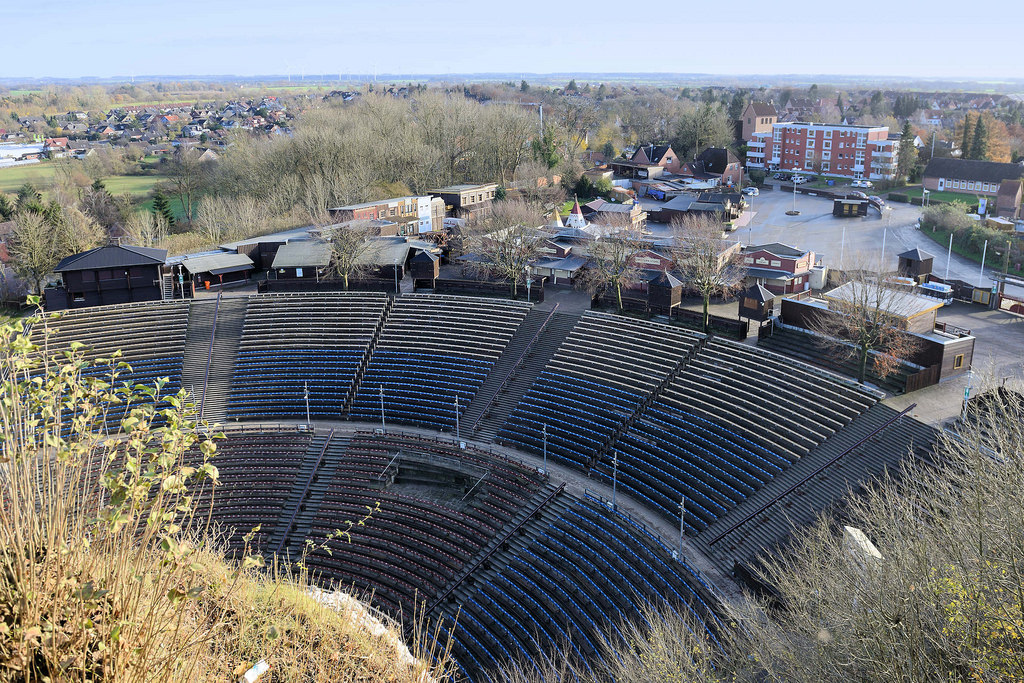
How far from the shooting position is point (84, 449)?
7531mm

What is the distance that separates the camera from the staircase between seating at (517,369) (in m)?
36.5

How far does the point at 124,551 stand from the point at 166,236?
5877 centimetres

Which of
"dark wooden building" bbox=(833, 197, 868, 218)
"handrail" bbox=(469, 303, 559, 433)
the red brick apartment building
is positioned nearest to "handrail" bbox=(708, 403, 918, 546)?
"handrail" bbox=(469, 303, 559, 433)

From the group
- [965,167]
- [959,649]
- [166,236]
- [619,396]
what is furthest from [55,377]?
[965,167]

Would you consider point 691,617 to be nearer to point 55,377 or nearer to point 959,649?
point 959,649

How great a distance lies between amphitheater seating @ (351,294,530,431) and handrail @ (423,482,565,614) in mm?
7860

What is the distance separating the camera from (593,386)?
118 feet

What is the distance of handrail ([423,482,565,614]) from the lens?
27562mm

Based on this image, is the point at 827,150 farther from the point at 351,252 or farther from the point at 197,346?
the point at 197,346

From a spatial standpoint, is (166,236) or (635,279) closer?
(635,279)

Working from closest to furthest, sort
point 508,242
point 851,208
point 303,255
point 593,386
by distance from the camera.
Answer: point 593,386 → point 508,242 → point 303,255 → point 851,208

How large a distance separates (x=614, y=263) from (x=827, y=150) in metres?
73.7

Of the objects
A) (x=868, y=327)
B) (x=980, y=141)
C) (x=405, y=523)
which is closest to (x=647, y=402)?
(x=868, y=327)

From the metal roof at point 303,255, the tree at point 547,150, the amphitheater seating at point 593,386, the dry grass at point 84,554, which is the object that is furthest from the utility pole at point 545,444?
the tree at point 547,150
